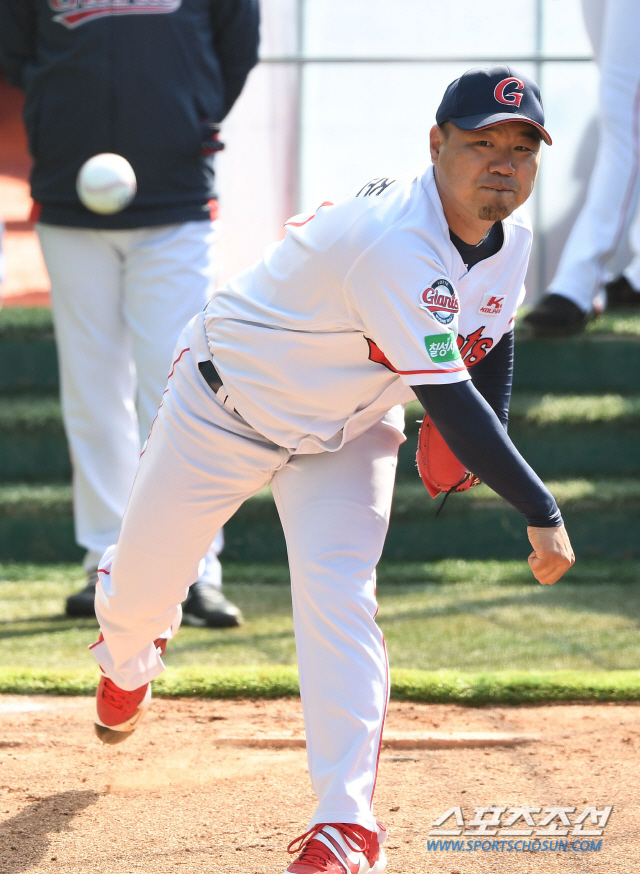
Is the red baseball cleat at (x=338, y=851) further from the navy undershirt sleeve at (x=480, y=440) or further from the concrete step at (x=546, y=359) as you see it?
the concrete step at (x=546, y=359)

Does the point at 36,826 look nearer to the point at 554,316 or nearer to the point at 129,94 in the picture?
the point at 129,94

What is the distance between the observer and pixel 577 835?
7.91 ft

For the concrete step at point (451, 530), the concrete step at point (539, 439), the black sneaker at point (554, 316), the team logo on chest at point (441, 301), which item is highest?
the team logo on chest at point (441, 301)

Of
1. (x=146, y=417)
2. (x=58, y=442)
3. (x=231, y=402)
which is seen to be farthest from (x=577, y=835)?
(x=58, y=442)

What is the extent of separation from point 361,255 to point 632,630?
2.49 meters

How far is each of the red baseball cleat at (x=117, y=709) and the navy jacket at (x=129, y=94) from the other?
1.81 metres

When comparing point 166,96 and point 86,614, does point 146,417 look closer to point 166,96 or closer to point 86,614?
point 86,614

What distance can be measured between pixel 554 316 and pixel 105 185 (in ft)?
8.44

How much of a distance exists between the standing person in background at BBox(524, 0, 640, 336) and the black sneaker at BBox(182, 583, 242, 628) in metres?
2.35

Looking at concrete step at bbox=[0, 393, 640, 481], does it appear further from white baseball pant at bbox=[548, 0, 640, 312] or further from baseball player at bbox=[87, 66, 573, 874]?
baseball player at bbox=[87, 66, 573, 874]

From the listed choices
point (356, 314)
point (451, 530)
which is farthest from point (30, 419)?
point (356, 314)

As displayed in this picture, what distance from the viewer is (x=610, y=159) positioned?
590 cm

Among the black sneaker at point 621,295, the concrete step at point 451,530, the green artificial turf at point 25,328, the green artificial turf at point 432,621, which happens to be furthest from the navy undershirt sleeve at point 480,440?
the black sneaker at point 621,295

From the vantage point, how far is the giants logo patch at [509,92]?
2.14 metres
